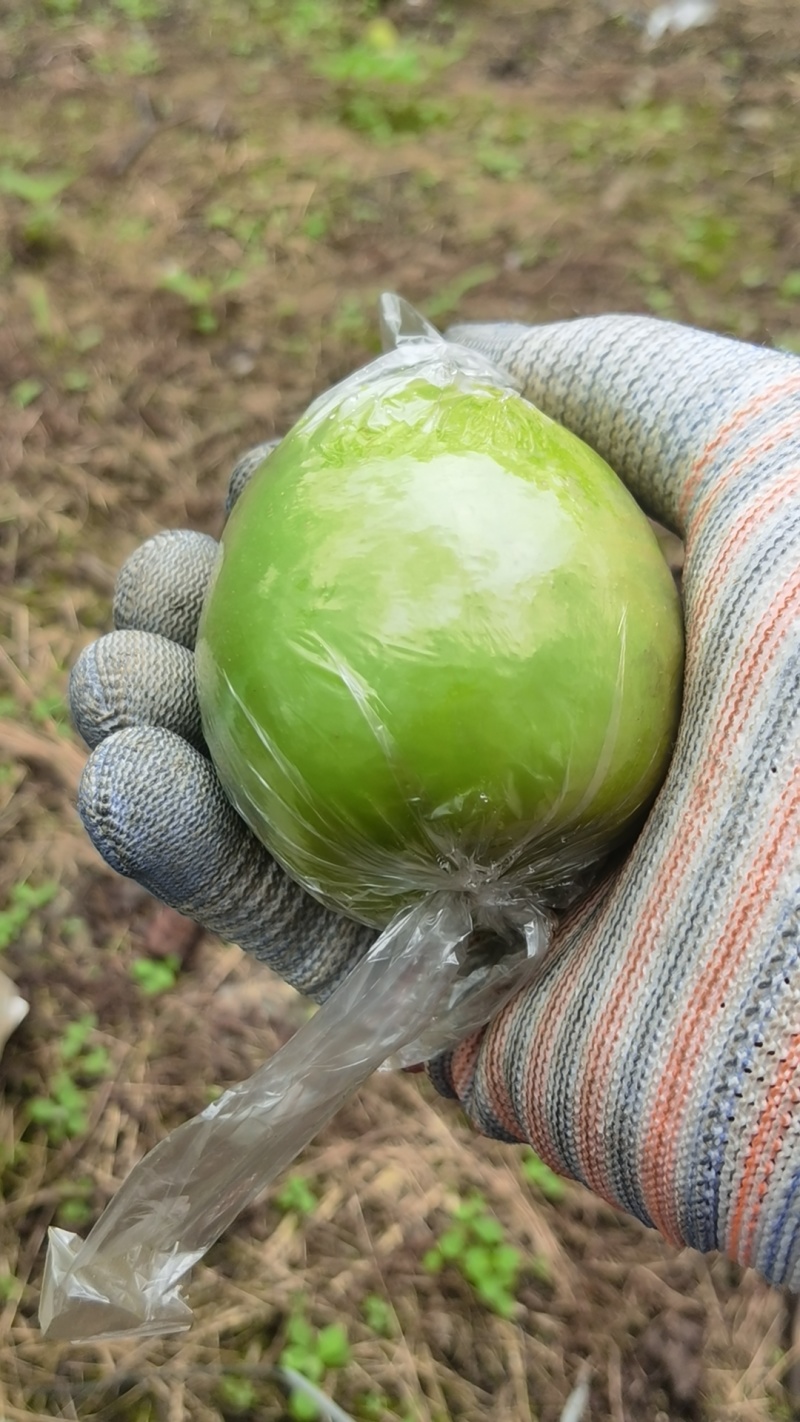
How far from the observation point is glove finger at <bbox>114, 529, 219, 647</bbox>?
1546 millimetres

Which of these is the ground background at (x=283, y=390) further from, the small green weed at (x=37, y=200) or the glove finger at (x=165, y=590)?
the glove finger at (x=165, y=590)

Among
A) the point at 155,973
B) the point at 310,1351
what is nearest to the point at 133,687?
the point at 155,973

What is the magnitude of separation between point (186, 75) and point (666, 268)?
1.76 meters

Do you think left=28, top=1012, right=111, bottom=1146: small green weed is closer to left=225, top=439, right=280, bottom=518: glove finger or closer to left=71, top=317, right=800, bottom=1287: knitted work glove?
left=71, top=317, right=800, bottom=1287: knitted work glove

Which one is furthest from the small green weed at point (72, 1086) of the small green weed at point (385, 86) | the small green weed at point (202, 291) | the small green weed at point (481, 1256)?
the small green weed at point (385, 86)

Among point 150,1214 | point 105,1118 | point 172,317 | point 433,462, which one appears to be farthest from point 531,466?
point 172,317

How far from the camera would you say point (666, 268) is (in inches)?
121

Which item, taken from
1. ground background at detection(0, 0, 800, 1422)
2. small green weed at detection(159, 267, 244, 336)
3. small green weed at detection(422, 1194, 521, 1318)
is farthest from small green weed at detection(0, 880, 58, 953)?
small green weed at detection(159, 267, 244, 336)

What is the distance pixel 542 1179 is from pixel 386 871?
3.85ft

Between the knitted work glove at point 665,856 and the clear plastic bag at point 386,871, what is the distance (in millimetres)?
67

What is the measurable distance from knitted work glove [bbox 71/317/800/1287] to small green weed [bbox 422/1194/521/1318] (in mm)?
677

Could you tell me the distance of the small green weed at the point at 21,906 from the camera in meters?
2.29

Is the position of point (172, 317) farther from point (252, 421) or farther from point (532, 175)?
point (532, 175)

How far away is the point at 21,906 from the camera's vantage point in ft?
7.59
